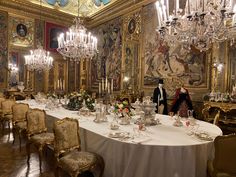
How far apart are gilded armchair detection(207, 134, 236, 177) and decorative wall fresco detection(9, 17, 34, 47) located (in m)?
11.6

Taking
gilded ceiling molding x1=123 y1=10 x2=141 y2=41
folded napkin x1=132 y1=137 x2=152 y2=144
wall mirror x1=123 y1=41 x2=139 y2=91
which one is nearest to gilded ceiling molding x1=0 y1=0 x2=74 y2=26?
gilded ceiling molding x1=123 y1=10 x2=141 y2=41

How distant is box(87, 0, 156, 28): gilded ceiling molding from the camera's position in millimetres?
9992

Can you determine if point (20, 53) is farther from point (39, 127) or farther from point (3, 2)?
point (39, 127)

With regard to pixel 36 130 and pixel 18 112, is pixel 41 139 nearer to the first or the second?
pixel 36 130

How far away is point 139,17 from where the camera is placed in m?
9.96

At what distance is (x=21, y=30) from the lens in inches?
450

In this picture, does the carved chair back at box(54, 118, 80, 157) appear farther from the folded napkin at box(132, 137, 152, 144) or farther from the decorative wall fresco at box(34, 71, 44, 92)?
the decorative wall fresco at box(34, 71, 44, 92)

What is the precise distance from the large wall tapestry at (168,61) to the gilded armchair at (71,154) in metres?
4.91

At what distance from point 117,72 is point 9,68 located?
5.79 meters

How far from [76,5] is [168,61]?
8.00 metres

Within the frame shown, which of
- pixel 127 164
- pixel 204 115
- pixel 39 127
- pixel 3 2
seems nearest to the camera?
pixel 127 164

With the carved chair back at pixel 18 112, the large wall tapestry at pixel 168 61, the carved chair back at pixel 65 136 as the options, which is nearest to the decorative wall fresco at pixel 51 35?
the large wall tapestry at pixel 168 61

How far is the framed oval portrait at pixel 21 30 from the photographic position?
447 inches

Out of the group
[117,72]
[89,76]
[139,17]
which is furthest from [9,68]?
[139,17]
